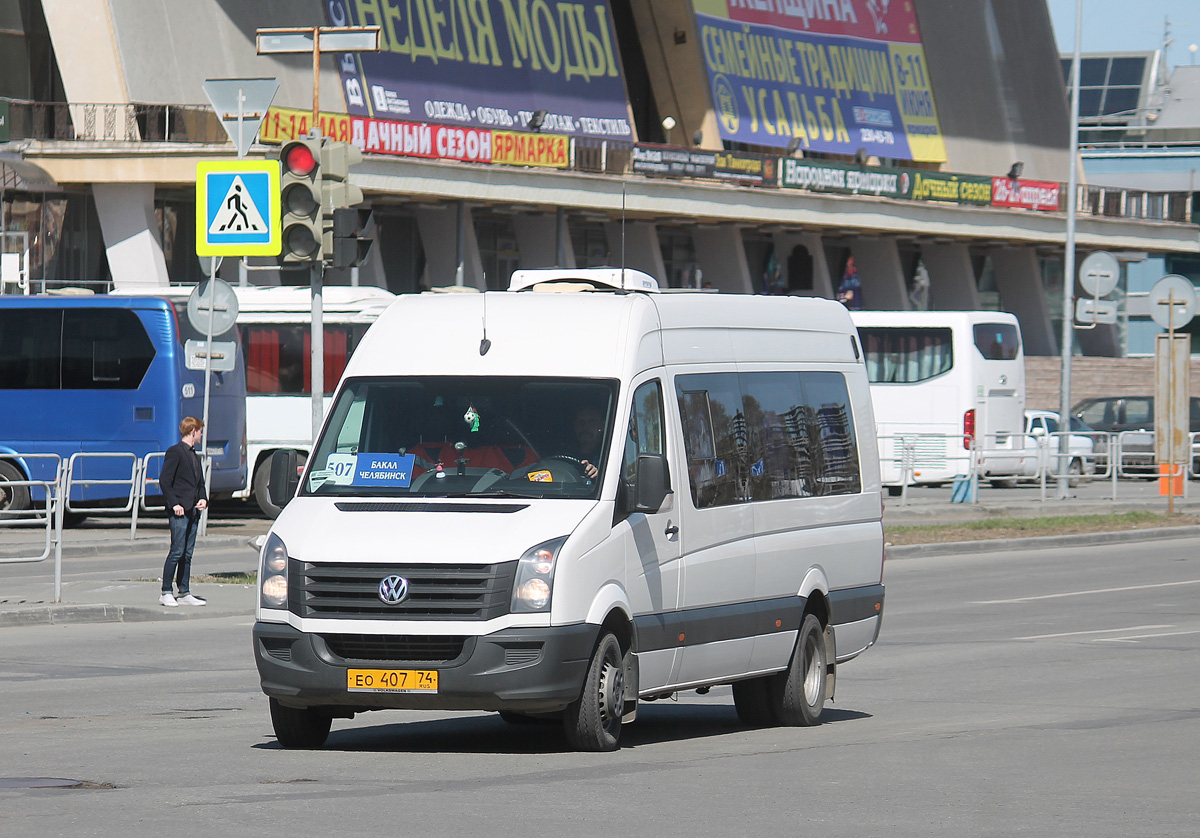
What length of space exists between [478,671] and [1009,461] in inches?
1178

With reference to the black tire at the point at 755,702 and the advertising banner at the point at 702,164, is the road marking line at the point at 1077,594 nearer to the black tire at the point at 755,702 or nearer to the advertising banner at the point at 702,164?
the black tire at the point at 755,702

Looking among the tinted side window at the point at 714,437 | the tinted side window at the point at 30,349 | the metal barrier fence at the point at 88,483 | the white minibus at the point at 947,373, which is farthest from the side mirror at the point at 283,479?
the white minibus at the point at 947,373

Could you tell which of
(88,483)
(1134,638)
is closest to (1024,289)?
(88,483)

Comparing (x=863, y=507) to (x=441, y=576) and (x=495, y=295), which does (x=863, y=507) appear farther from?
(x=441, y=576)

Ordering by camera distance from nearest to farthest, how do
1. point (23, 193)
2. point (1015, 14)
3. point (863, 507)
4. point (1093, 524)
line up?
point (863, 507), point (1093, 524), point (23, 193), point (1015, 14)

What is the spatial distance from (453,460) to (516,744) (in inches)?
59.9

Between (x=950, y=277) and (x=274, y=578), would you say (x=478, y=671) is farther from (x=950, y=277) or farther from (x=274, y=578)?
(x=950, y=277)

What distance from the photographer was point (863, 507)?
12.4 meters

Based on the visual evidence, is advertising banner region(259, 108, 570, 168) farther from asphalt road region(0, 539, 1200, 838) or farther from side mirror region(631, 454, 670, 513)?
side mirror region(631, 454, 670, 513)

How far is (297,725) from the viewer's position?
32.4ft

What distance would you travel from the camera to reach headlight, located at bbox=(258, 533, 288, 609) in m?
9.47

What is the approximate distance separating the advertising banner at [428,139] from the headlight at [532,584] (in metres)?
28.9

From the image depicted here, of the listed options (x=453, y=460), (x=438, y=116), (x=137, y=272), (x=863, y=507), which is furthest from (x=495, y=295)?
(x=438, y=116)

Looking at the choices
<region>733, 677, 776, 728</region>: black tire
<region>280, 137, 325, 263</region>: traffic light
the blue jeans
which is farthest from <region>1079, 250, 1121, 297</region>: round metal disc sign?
<region>733, 677, 776, 728</region>: black tire
